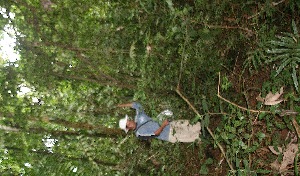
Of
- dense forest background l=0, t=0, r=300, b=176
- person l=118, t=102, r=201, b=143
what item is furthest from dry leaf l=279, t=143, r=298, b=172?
person l=118, t=102, r=201, b=143

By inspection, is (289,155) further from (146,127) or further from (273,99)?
(146,127)

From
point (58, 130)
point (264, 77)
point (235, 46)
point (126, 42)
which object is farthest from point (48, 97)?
point (264, 77)

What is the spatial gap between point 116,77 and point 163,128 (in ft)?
4.93

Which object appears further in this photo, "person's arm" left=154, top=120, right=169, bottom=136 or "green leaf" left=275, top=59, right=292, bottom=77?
Answer: "person's arm" left=154, top=120, right=169, bottom=136

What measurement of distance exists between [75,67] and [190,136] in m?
2.50

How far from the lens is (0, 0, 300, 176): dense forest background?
427 cm

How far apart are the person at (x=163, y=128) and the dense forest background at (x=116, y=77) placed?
16 centimetres

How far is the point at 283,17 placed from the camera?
12.3ft

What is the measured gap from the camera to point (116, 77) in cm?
548

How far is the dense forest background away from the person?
0.16m

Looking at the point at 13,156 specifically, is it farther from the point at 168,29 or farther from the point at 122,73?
the point at 168,29

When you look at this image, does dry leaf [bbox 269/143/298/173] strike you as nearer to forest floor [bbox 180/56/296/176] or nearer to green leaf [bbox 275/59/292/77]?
forest floor [bbox 180/56/296/176]

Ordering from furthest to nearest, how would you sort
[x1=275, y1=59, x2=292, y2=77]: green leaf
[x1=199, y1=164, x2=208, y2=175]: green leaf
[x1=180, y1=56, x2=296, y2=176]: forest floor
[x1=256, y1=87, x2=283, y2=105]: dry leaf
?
[x1=199, y1=164, x2=208, y2=175]: green leaf
[x1=180, y1=56, x2=296, y2=176]: forest floor
[x1=256, y1=87, x2=283, y2=105]: dry leaf
[x1=275, y1=59, x2=292, y2=77]: green leaf

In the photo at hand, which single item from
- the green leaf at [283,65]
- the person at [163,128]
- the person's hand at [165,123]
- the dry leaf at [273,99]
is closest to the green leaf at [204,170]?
the person at [163,128]
